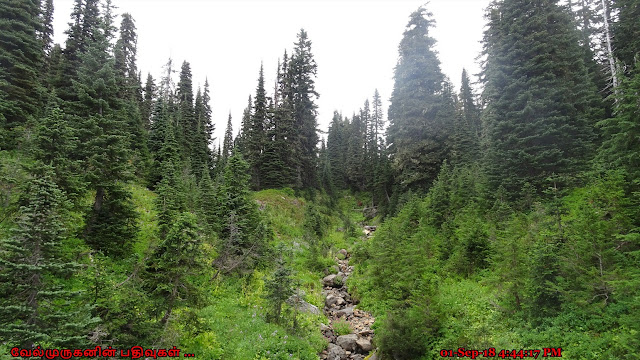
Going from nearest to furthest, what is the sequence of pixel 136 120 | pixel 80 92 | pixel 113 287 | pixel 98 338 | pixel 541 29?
pixel 98 338, pixel 113 287, pixel 80 92, pixel 541 29, pixel 136 120

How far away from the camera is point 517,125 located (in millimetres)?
17781

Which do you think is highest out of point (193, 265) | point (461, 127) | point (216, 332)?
point (461, 127)

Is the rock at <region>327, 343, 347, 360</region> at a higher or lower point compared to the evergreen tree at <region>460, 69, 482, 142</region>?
lower

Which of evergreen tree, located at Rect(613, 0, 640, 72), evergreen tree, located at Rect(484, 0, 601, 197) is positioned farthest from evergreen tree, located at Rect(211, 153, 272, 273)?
evergreen tree, located at Rect(613, 0, 640, 72)

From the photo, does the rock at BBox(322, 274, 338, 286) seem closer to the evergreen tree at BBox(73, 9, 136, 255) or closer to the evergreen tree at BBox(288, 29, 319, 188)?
the evergreen tree at BBox(73, 9, 136, 255)

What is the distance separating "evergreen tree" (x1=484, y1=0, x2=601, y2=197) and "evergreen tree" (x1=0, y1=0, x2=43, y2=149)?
32.3 m

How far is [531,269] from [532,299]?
94cm

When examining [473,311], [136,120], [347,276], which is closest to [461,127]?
[347,276]

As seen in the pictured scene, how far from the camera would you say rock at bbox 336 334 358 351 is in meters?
12.2

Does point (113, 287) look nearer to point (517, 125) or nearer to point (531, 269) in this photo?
point (531, 269)

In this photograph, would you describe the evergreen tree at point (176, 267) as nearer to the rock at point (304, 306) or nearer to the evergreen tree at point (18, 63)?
the rock at point (304, 306)

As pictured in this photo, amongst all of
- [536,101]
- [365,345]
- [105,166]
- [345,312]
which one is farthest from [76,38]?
[536,101]

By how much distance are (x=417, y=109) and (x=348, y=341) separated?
97.4 feet

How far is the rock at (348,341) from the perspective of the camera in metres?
12.2
